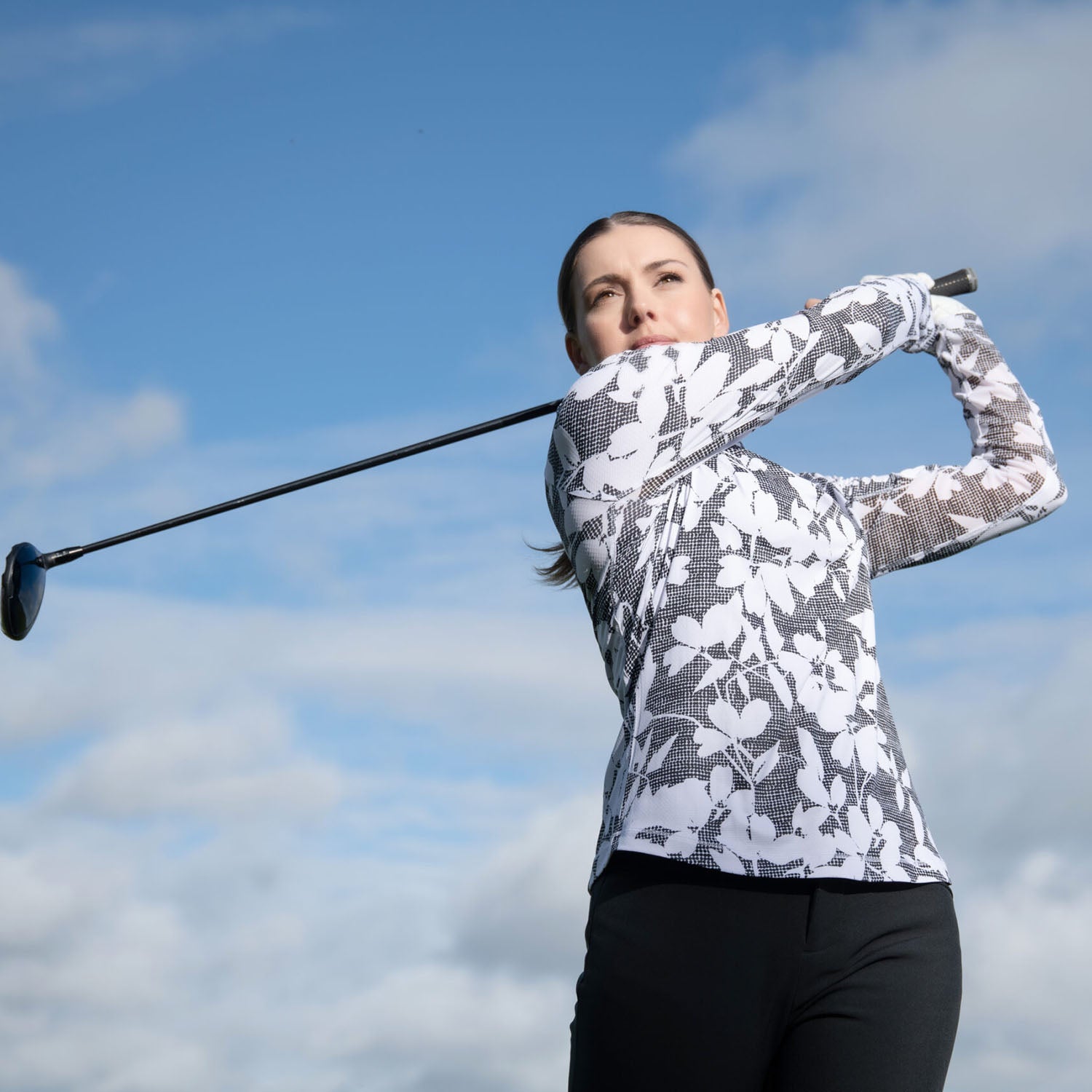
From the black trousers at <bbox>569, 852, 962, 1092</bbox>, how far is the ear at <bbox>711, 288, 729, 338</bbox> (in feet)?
4.27

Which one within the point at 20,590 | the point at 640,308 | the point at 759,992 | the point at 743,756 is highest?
the point at 20,590

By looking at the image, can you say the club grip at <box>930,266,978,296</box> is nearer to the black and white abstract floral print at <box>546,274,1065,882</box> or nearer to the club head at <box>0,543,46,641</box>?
the black and white abstract floral print at <box>546,274,1065,882</box>

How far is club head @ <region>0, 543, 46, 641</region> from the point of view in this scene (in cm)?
368

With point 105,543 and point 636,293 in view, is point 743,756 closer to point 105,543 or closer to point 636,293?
point 636,293

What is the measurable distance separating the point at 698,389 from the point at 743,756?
62 centimetres

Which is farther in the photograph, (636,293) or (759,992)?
(636,293)

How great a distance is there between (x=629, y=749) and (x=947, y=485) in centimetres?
97

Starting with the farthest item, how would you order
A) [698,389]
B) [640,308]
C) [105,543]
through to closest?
1. [105,543]
2. [640,308]
3. [698,389]

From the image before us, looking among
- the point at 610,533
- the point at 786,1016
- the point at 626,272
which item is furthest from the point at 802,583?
the point at 626,272

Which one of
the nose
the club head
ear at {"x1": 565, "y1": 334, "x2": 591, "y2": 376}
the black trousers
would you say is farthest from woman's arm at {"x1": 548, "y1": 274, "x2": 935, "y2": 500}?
the club head

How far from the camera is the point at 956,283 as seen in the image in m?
2.75

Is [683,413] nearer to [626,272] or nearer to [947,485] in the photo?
[626,272]

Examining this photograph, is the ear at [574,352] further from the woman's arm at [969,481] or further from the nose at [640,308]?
the woman's arm at [969,481]

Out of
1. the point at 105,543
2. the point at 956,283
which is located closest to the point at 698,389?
the point at 956,283
